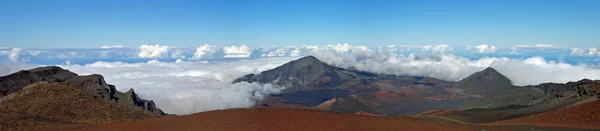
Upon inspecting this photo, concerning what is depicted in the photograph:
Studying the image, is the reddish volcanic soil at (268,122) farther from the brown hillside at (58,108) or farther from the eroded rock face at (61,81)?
the eroded rock face at (61,81)

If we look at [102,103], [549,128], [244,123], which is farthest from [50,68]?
[549,128]

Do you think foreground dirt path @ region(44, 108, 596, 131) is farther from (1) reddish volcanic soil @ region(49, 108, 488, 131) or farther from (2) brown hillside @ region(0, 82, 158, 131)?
(2) brown hillside @ region(0, 82, 158, 131)

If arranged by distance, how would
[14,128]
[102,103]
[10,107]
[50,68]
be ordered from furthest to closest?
1. [50,68]
2. [102,103]
3. [10,107]
4. [14,128]

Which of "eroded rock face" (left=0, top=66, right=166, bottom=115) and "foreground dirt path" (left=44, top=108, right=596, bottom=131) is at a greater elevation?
"eroded rock face" (left=0, top=66, right=166, bottom=115)

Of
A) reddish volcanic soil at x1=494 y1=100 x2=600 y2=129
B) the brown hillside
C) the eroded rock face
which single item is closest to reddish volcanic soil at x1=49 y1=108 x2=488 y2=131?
the brown hillside

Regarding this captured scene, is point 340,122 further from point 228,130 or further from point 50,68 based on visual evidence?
point 50,68

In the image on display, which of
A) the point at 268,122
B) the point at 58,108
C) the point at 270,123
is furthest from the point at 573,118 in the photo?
the point at 58,108
